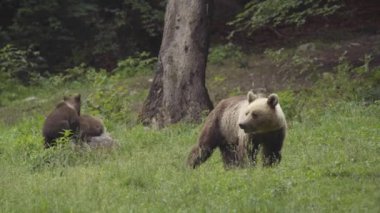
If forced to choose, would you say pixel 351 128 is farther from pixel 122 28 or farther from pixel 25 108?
pixel 122 28

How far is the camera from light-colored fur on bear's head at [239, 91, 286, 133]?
843 centimetres

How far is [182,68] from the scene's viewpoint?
13812 millimetres

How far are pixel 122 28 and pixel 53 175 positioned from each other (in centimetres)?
1388

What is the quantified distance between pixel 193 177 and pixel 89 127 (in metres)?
3.35

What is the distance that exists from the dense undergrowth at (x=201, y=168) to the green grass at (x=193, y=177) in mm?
11

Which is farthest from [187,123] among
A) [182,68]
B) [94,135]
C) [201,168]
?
[201,168]

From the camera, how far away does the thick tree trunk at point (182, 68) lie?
13711mm

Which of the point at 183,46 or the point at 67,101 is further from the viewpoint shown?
the point at 183,46

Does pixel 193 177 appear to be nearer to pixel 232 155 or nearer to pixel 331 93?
pixel 232 155

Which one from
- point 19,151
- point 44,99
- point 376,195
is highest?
point 376,195

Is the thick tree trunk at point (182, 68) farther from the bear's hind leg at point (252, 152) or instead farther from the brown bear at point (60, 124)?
the bear's hind leg at point (252, 152)

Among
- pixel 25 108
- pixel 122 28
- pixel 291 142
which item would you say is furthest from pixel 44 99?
pixel 291 142

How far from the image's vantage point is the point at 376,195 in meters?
6.88

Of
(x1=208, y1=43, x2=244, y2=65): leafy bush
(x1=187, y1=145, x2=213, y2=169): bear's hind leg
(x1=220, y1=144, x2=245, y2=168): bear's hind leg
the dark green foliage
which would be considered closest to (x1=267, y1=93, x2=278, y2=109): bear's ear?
(x1=220, y1=144, x2=245, y2=168): bear's hind leg
